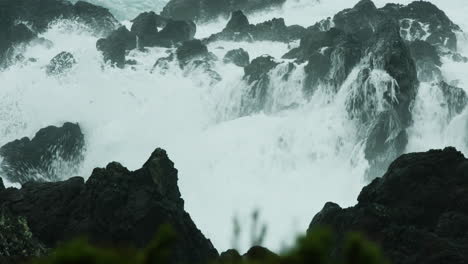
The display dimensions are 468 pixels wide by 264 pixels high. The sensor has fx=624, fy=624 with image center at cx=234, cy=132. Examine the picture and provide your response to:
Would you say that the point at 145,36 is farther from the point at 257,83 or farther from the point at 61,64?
the point at 257,83

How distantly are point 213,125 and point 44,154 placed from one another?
31.9 m

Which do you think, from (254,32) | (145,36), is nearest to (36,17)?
(145,36)

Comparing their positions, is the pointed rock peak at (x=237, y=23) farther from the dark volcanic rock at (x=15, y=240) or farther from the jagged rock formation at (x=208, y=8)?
the dark volcanic rock at (x=15, y=240)

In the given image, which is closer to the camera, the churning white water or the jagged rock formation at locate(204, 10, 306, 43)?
the churning white water

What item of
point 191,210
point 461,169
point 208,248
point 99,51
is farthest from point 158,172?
point 99,51

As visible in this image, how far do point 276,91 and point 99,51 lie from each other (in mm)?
36981

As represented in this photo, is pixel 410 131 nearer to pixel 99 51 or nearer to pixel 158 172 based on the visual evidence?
pixel 158 172

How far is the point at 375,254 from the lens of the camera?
4113mm

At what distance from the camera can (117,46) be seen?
379ft

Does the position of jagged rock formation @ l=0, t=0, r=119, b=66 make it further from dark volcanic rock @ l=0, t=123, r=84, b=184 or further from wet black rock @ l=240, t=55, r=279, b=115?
wet black rock @ l=240, t=55, r=279, b=115

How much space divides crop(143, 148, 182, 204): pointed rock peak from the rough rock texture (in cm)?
1282

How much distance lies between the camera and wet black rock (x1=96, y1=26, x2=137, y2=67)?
115 metres

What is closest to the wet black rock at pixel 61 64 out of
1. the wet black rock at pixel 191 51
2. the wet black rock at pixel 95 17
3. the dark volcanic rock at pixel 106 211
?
the wet black rock at pixel 95 17

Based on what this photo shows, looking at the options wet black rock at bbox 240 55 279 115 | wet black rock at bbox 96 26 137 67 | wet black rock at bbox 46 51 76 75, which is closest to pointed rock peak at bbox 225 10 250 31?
wet black rock at bbox 96 26 137 67
